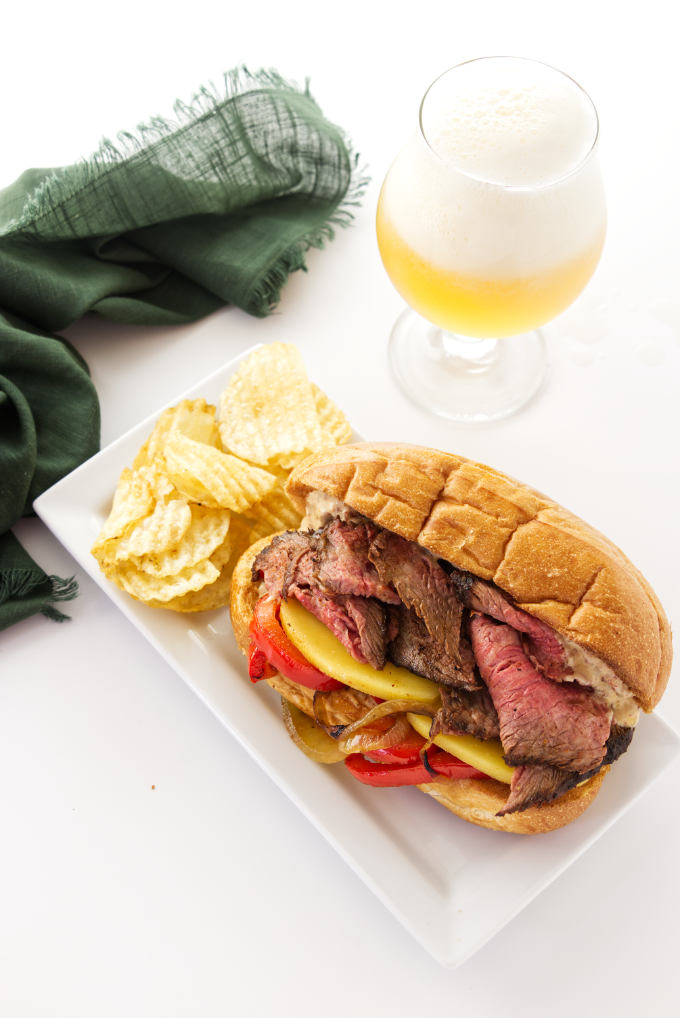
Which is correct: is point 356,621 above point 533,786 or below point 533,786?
above

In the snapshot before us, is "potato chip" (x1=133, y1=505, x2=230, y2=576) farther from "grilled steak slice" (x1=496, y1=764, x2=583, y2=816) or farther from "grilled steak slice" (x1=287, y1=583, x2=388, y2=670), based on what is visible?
"grilled steak slice" (x1=496, y1=764, x2=583, y2=816)

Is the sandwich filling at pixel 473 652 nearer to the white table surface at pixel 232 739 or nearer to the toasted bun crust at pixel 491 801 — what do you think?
the toasted bun crust at pixel 491 801

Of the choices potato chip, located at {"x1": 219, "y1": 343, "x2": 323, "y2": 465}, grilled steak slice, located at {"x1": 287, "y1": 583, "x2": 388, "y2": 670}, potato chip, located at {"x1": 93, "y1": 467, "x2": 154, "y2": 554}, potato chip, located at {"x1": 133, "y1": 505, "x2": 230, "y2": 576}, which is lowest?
grilled steak slice, located at {"x1": 287, "y1": 583, "x2": 388, "y2": 670}

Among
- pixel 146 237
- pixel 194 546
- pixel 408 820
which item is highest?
pixel 146 237

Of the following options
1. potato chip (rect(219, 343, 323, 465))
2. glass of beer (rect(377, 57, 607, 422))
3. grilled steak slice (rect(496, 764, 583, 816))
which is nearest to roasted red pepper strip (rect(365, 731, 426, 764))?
grilled steak slice (rect(496, 764, 583, 816))

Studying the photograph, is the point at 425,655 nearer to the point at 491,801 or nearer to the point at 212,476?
the point at 491,801

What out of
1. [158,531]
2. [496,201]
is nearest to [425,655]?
[158,531]

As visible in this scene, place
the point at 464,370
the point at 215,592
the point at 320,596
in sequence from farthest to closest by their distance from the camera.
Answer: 1. the point at 464,370
2. the point at 215,592
3. the point at 320,596

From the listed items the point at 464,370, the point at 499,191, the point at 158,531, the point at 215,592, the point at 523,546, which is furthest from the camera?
the point at 464,370

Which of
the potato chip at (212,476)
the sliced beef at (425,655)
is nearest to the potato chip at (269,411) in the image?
the potato chip at (212,476)
